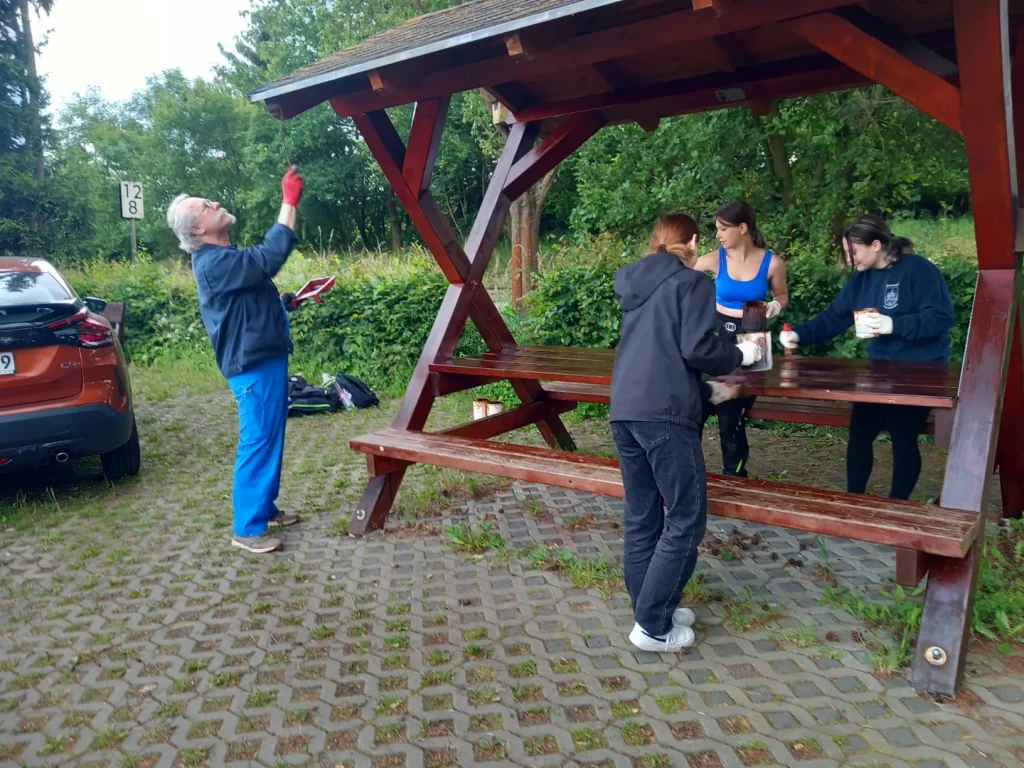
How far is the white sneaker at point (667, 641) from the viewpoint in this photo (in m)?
2.98

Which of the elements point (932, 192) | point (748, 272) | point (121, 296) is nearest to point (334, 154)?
point (121, 296)

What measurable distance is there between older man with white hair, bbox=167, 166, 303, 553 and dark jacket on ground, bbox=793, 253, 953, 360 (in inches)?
112

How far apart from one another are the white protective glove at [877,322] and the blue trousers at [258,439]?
307cm

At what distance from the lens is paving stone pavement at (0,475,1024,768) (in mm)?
2482

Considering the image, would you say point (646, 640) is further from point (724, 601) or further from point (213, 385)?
point (213, 385)

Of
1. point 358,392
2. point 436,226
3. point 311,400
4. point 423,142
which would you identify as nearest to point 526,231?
point 358,392

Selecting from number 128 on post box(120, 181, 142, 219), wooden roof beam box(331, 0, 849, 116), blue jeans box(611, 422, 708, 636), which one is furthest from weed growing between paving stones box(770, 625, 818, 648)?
number 128 on post box(120, 181, 142, 219)

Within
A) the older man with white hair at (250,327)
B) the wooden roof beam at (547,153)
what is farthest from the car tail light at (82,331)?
the wooden roof beam at (547,153)

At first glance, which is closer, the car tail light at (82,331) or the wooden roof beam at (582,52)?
the wooden roof beam at (582,52)

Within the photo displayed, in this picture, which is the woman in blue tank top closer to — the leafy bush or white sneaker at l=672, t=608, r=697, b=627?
white sneaker at l=672, t=608, r=697, b=627

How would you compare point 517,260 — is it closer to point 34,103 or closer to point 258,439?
point 258,439

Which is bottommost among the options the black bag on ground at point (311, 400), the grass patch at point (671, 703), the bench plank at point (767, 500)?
the black bag on ground at point (311, 400)

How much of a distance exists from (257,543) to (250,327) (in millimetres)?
1257

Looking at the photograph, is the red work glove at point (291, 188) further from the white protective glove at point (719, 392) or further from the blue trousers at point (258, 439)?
the white protective glove at point (719, 392)
